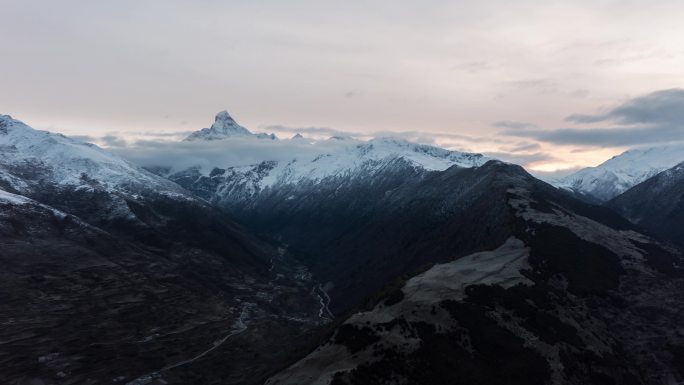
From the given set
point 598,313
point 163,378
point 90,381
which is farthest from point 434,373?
point 90,381

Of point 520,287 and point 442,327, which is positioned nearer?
point 442,327

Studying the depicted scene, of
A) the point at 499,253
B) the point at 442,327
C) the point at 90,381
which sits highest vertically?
the point at 499,253

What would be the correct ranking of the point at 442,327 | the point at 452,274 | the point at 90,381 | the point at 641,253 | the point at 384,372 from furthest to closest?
1. the point at 641,253
2. the point at 90,381
3. the point at 452,274
4. the point at 442,327
5. the point at 384,372

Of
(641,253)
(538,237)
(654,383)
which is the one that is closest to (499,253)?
(538,237)

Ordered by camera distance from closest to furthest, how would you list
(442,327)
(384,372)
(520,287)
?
(384,372) → (442,327) → (520,287)

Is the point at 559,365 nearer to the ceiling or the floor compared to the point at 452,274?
nearer to the floor

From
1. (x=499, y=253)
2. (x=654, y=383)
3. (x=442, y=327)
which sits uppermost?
(x=499, y=253)

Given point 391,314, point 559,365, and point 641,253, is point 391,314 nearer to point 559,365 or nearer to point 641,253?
point 559,365

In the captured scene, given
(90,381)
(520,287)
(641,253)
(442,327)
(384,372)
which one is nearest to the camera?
(384,372)

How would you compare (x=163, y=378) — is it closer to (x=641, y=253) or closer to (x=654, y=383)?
(x=654, y=383)
